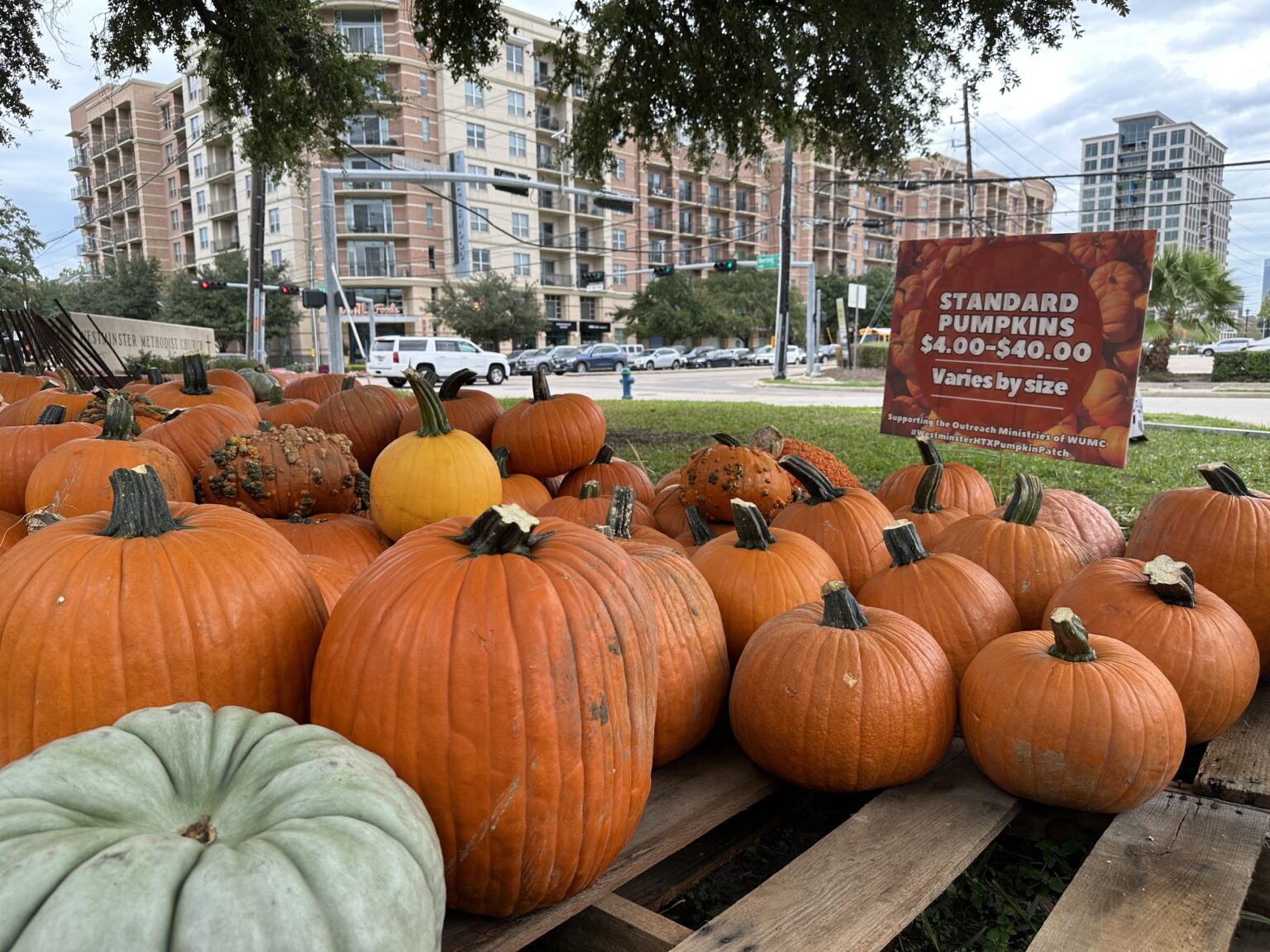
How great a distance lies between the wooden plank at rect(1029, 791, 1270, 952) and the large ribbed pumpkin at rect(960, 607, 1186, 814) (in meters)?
0.09

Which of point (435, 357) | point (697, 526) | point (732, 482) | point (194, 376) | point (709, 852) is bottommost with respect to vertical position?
point (709, 852)

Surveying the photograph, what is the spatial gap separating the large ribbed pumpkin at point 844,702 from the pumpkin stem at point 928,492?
3.92ft

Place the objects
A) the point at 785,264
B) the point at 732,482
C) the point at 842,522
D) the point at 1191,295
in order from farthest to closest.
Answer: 1. the point at 785,264
2. the point at 1191,295
3. the point at 732,482
4. the point at 842,522

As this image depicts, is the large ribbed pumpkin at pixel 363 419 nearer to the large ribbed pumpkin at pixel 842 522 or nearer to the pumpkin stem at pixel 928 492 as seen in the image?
the large ribbed pumpkin at pixel 842 522

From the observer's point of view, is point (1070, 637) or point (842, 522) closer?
point (1070, 637)

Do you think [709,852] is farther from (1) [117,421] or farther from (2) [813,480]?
(1) [117,421]

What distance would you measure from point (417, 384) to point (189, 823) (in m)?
1.67

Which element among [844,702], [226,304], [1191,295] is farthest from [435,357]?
[844,702]

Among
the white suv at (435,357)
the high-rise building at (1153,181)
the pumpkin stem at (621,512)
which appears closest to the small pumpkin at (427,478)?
the pumpkin stem at (621,512)

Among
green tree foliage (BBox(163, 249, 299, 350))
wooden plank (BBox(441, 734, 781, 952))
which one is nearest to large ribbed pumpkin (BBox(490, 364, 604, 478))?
wooden plank (BBox(441, 734, 781, 952))

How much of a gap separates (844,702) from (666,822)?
19.2 inches

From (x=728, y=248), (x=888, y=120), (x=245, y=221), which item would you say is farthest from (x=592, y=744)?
(x=728, y=248)

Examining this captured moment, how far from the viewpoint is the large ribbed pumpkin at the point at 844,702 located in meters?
1.81

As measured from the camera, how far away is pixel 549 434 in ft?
11.9
